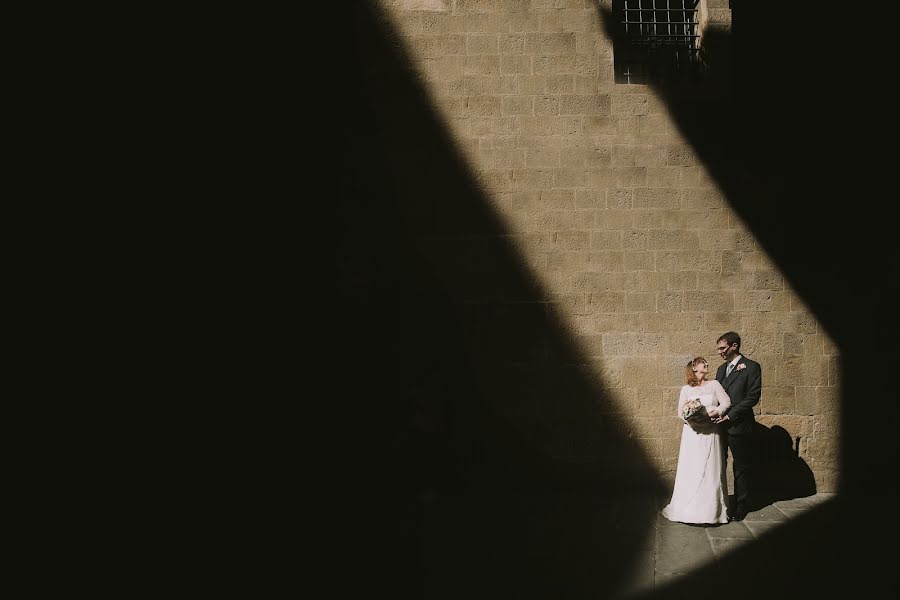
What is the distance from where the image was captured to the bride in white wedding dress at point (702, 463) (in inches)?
188

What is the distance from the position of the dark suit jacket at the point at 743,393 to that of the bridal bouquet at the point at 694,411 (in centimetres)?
26

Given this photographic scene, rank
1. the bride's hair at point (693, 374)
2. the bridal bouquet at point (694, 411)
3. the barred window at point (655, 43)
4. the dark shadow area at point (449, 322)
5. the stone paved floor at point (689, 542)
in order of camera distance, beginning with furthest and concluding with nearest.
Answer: the barred window at point (655, 43)
the dark shadow area at point (449, 322)
the bride's hair at point (693, 374)
the bridal bouquet at point (694, 411)
the stone paved floor at point (689, 542)

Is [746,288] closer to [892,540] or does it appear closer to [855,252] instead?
[855,252]

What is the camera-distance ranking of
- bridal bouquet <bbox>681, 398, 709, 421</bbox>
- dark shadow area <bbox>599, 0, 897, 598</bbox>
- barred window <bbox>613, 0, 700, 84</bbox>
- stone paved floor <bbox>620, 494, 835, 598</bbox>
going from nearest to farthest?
1. stone paved floor <bbox>620, 494, 835, 598</bbox>
2. bridal bouquet <bbox>681, 398, 709, 421</bbox>
3. dark shadow area <bbox>599, 0, 897, 598</bbox>
4. barred window <bbox>613, 0, 700, 84</bbox>

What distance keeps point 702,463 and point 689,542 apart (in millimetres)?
700

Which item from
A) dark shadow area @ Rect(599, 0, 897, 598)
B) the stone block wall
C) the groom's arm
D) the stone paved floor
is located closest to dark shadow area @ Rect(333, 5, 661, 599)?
the stone block wall

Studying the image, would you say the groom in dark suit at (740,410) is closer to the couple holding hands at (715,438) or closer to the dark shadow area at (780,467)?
the couple holding hands at (715,438)

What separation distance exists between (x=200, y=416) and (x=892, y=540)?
510 cm

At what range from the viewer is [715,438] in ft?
16.0

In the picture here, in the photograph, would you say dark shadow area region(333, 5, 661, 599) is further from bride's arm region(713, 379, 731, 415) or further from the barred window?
the barred window

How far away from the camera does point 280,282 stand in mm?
5035

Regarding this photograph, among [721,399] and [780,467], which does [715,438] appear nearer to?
[721,399]

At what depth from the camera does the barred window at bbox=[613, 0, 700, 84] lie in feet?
19.8

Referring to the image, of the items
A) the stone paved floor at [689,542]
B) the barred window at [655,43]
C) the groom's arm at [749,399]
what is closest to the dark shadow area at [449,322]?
the stone paved floor at [689,542]
